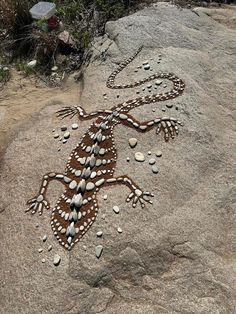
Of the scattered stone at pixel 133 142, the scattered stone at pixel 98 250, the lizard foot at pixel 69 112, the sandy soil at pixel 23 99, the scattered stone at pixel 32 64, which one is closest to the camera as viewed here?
the scattered stone at pixel 98 250

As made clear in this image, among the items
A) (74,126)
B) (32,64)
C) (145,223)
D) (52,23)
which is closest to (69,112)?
(74,126)

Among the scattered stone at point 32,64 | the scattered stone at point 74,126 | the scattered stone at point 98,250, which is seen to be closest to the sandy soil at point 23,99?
the scattered stone at point 32,64

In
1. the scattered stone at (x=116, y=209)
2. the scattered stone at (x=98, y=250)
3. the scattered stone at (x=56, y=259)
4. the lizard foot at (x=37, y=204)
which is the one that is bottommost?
the scattered stone at (x=56, y=259)

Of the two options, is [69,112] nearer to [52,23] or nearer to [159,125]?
[159,125]

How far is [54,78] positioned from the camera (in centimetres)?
512

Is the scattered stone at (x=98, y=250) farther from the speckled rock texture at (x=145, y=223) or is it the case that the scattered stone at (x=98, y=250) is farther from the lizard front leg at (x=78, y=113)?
the lizard front leg at (x=78, y=113)

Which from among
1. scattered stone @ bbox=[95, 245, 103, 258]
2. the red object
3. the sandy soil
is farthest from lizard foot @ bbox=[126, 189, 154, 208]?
the red object

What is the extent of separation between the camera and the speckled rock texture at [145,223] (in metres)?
2.80

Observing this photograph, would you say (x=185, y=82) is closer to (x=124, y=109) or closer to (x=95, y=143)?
(x=124, y=109)

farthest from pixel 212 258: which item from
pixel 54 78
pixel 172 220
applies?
pixel 54 78

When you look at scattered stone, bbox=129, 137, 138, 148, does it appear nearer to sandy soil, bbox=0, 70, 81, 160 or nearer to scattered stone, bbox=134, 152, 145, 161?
scattered stone, bbox=134, 152, 145, 161

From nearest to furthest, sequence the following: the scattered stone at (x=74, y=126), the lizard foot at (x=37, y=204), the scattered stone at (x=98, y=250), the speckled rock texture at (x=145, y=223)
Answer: the speckled rock texture at (x=145, y=223)
the scattered stone at (x=98, y=250)
the lizard foot at (x=37, y=204)
the scattered stone at (x=74, y=126)

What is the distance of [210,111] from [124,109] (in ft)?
2.20

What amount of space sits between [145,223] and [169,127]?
2.77 feet
